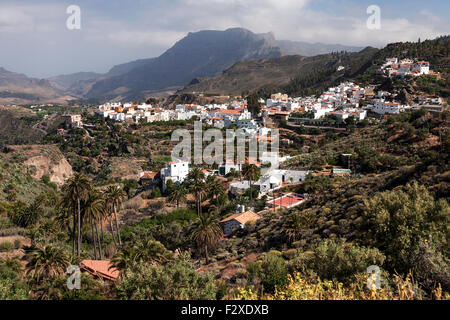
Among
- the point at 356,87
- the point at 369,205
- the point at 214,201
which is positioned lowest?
the point at 214,201

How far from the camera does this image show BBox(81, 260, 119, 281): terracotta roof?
19131 mm

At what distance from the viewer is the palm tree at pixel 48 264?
54.3ft

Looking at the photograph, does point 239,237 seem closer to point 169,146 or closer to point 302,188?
point 302,188

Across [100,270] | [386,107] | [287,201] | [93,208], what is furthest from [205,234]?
[386,107]

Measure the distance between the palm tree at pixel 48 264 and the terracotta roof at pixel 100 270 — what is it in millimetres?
2483

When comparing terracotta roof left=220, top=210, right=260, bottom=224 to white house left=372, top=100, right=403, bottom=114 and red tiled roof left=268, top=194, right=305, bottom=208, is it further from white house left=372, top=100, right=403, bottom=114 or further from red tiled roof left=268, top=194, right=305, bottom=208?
white house left=372, top=100, right=403, bottom=114

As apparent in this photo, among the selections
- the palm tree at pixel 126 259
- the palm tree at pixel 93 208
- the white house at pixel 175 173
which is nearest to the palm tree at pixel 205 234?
the palm tree at pixel 126 259

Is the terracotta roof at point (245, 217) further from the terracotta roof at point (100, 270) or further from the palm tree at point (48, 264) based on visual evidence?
the palm tree at point (48, 264)

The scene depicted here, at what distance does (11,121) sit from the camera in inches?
5059

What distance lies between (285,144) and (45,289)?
5782 centimetres

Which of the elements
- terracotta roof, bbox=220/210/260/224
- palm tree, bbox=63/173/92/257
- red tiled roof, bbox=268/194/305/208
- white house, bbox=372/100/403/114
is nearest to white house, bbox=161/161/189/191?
terracotta roof, bbox=220/210/260/224

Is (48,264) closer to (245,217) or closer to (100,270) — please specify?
(100,270)
